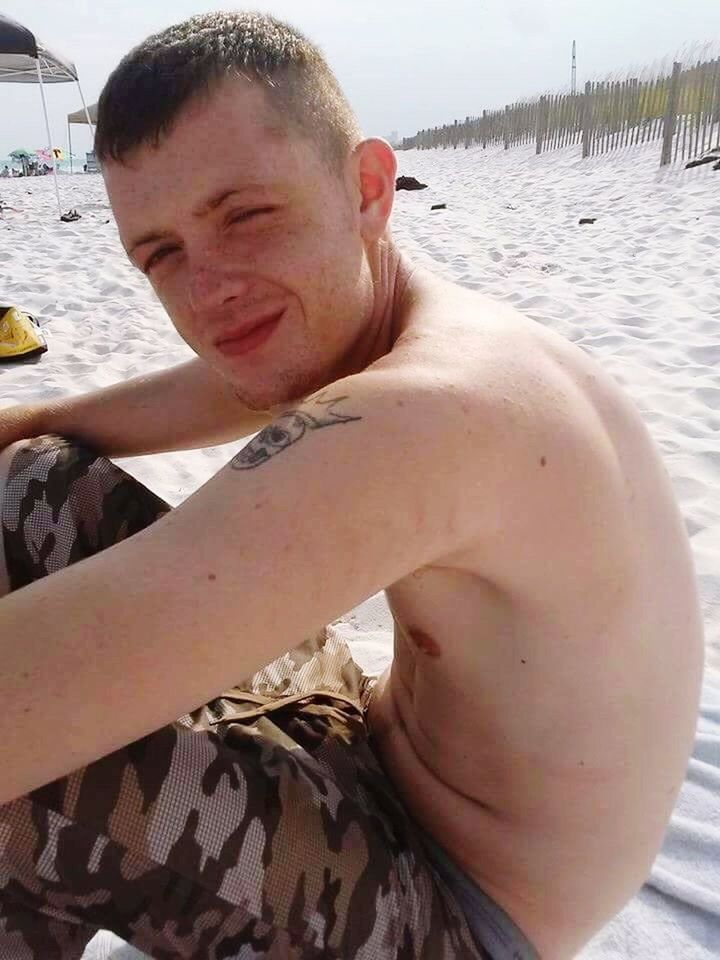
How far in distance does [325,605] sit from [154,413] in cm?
123

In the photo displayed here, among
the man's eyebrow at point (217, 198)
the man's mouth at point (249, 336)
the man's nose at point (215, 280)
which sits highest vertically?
the man's eyebrow at point (217, 198)

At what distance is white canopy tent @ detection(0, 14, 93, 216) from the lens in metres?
10.1

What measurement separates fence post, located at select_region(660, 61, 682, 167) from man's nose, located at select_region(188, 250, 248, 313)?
13115 millimetres

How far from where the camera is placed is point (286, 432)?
0.88m

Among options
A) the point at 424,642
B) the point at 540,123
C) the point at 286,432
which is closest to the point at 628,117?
the point at 540,123

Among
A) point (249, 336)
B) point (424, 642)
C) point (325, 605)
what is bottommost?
point (424, 642)

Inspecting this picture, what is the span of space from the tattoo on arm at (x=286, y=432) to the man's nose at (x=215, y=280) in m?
0.39

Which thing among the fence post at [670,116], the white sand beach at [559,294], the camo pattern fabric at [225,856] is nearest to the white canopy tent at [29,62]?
the white sand beach at [559,294]

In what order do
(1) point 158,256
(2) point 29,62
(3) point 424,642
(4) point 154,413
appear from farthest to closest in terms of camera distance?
(2) point 29,62 → (4) point 154,413 → (1) point 158,256 → (3) point 424,642

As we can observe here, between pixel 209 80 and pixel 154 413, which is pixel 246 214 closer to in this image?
pixel 209 80

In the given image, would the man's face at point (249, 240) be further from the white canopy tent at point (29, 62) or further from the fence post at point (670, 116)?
the fence post at point (670, 116)

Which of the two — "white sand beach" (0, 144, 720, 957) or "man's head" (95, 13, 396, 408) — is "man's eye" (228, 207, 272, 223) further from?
"white sand beach" (0, 144, 720, 957)

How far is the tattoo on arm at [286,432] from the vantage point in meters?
0.86

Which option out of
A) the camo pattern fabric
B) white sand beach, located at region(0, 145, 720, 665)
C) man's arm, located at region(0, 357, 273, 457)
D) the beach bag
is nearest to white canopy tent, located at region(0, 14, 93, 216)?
white sand beach, located at region(0, 145, 720, 665)
